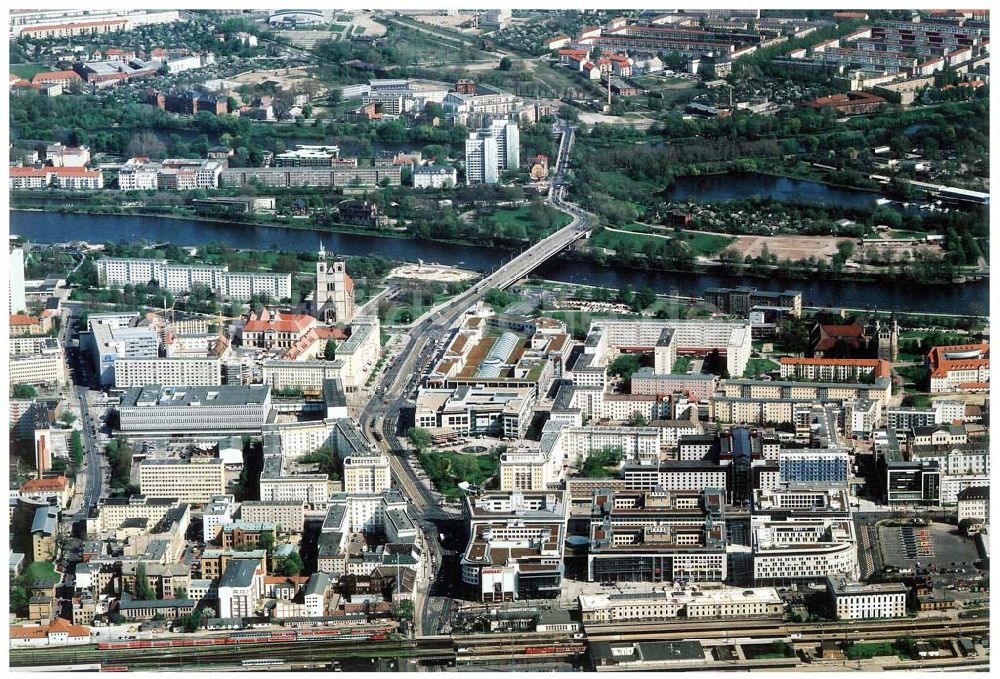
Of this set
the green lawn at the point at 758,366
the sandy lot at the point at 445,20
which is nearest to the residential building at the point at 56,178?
the sandy lot at the point at 445,20

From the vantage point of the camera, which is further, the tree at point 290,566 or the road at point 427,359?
the road at point 427,359

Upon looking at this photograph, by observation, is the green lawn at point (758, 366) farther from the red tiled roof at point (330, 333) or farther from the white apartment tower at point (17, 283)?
the white apartment tower at point (17, 283)

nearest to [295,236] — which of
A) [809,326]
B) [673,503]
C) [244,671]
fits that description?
[809,326]

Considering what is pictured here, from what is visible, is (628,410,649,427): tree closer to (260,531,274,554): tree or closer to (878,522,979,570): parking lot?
(878,522,979,570): parking lot

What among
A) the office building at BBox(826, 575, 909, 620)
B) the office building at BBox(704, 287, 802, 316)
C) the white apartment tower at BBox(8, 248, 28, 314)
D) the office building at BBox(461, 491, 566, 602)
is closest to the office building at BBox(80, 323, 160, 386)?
the white apartment tower at BBox(8, 248, 28, 314)

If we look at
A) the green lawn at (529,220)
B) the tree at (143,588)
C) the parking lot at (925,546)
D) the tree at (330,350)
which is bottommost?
the tree at (143,588)

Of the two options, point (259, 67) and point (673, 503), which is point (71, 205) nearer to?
point (259, 67)
